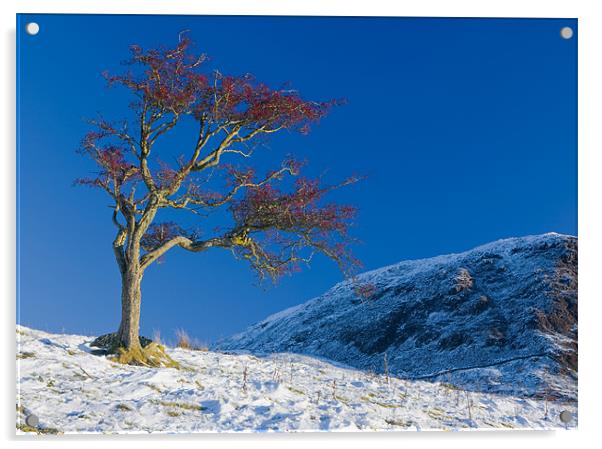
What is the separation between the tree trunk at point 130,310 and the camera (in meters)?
10.1

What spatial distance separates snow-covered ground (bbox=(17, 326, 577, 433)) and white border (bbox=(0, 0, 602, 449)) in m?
0.20

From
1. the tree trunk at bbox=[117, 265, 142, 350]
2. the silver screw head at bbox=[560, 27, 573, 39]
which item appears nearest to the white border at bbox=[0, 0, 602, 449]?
the silver screw head at bbox=[560, 27, 573, 39]

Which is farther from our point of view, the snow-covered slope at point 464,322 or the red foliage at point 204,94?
the snow-covered slope at point 464,322

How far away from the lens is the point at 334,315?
16938mm

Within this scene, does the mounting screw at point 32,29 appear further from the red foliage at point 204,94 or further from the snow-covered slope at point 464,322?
the snow-covered slope at point 464,322

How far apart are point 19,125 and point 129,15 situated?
2.19 m

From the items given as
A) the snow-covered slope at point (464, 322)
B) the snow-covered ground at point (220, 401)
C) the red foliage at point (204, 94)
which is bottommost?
the snow-covered ground at point (220, 401)
